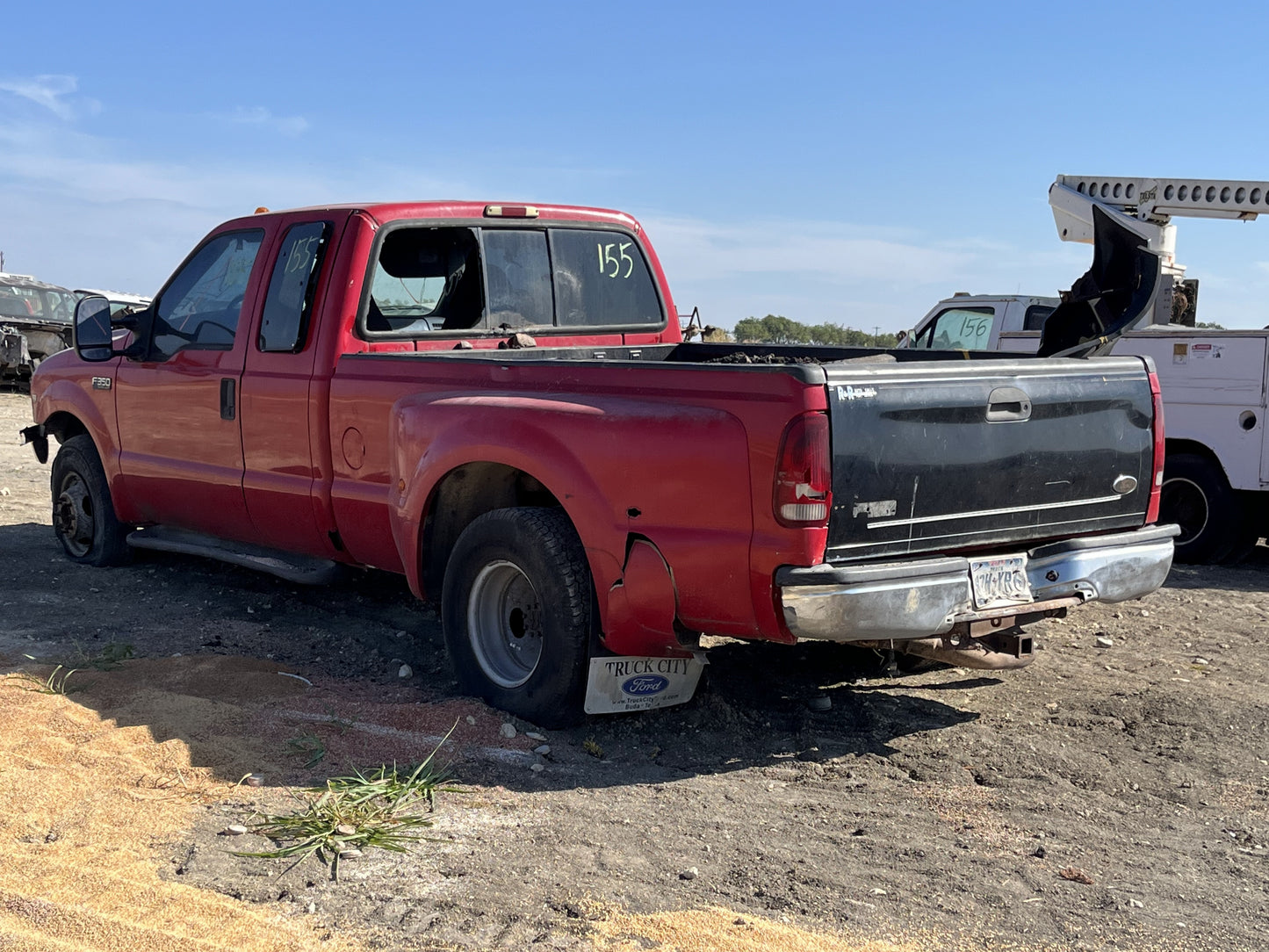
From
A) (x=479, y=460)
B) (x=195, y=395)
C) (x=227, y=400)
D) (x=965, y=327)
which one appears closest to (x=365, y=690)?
(x=479, y=460)

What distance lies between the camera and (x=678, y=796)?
4328mm

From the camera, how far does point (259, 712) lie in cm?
494

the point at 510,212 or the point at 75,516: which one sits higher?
the point at 510,212

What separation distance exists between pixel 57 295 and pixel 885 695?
22.4m

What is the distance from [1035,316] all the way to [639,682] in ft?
27.4

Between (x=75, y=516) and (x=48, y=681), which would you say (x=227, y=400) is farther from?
(x=75, y=516)

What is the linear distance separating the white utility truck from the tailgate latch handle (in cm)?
111

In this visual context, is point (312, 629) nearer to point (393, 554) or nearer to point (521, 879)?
point (393, 554)

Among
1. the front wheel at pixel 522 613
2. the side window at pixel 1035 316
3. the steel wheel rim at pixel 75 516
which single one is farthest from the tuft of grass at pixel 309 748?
the side window at pixel 1035 316

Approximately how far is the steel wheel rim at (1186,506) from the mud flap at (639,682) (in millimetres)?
5657

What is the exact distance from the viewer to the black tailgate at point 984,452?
4.11 meters

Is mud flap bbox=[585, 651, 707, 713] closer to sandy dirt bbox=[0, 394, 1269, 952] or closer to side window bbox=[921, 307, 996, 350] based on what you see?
sandy dirt bbox=[0, 394, 1269, 952]

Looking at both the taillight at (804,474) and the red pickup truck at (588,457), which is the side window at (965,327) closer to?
the red pickup truck at (588,457)

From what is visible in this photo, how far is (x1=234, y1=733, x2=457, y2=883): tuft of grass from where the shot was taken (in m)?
3.73
